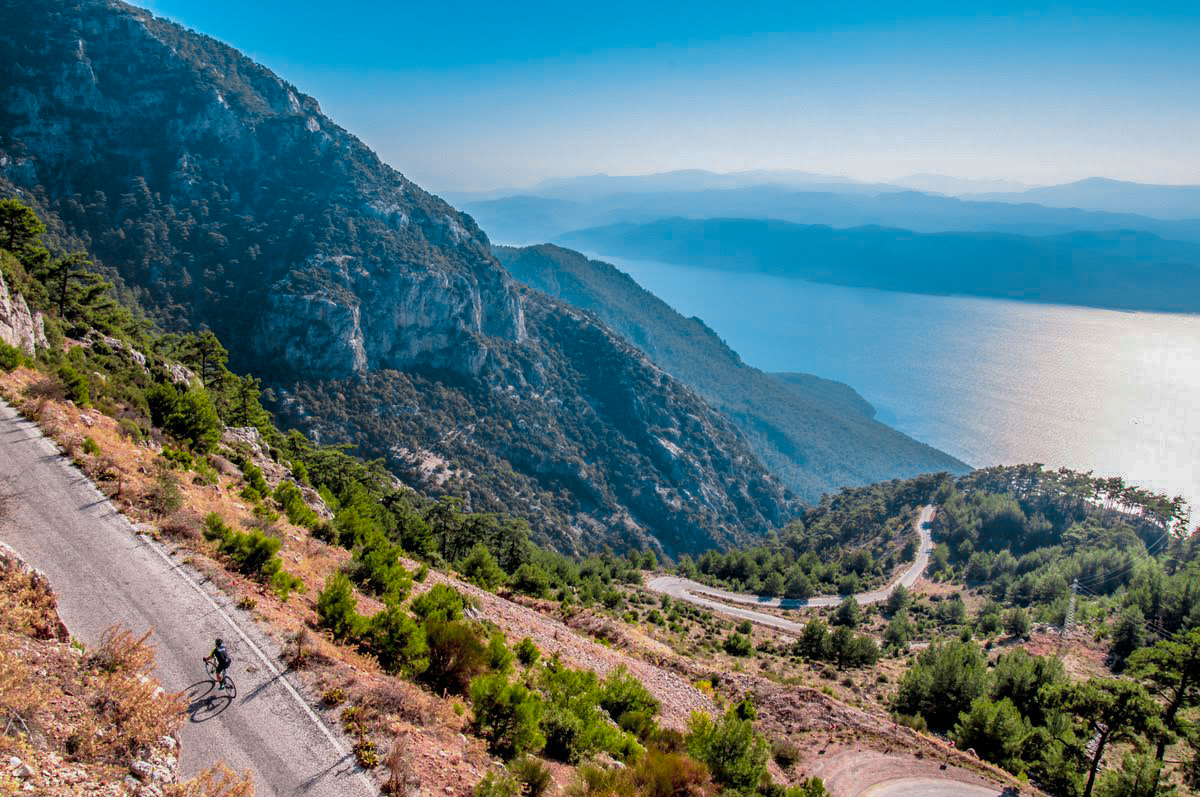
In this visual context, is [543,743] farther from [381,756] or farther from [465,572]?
[465,572]

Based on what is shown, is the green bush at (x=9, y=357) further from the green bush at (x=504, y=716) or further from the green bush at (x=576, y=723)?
the green bush at (x=576, y=723)

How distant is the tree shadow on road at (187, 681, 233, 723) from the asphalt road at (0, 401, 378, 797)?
0.06 ft

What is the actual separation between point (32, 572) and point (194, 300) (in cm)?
10458

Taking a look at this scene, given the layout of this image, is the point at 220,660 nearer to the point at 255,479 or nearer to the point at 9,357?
the point at 255,479

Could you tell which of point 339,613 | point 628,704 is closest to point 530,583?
point 628,704

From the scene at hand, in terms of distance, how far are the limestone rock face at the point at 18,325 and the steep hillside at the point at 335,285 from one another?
70.9 meters

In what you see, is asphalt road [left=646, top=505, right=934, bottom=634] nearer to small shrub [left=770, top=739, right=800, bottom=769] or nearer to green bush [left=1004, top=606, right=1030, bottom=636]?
green bush [left=1004, top=606, right=1030, bottom=636]

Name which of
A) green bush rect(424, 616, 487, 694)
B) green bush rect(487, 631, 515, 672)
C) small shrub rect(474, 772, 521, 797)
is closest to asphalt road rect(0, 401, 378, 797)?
small shrub rect(474, 772, 521, 797)

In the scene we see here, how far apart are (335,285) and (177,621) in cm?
10925

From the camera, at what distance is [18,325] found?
22891 millimetres

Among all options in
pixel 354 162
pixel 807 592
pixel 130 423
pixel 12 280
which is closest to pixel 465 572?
pixel 130 423

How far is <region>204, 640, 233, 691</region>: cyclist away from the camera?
10.1m

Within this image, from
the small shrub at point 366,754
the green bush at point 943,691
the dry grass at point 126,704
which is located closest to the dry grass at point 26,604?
the dry grass at point 126,704

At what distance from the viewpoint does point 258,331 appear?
98.1 m
